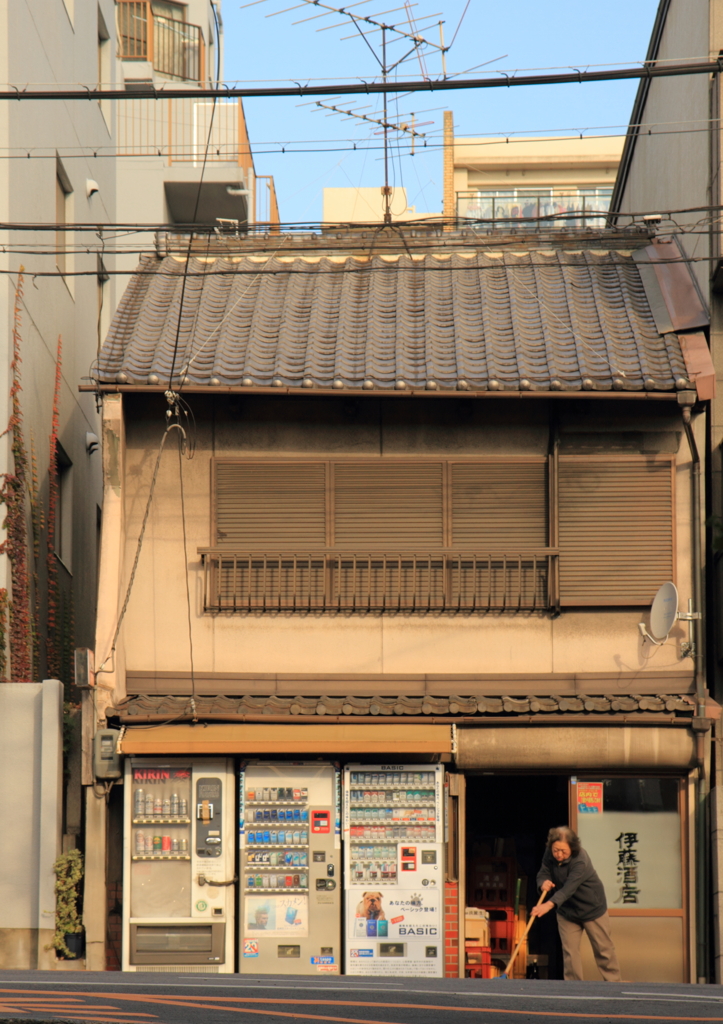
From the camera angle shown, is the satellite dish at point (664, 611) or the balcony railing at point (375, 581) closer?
the satellite dish at point (664, 611)

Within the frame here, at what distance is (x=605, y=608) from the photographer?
1433 cm

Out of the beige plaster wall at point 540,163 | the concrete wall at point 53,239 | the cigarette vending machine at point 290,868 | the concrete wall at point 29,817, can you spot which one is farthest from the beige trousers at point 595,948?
the beige plaster wall at point 540,163

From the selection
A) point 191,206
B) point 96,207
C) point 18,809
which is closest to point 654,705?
point 18,809

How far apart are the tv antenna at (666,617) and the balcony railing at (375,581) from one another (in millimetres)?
1219

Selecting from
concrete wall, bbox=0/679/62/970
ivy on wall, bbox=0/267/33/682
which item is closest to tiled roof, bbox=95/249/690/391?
ivy on wall, bbox=0/267/33/682

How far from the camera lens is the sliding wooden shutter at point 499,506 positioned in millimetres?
14539

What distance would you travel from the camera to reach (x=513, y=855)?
16.3m

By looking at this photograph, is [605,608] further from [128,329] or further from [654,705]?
[128,329]

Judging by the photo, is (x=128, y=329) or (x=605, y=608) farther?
(x=128, y=329)

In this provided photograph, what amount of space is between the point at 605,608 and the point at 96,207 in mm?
13165

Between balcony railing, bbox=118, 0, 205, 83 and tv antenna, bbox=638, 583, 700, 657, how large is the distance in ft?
60.2

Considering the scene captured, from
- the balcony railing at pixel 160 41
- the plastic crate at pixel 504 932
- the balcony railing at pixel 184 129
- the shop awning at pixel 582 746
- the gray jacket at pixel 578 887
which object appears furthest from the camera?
the balcony railing at pixel 160 41

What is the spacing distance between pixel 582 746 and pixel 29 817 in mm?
6146

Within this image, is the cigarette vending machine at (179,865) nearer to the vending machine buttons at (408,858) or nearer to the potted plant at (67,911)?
the potted plant at (67,911)
